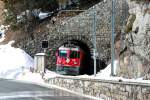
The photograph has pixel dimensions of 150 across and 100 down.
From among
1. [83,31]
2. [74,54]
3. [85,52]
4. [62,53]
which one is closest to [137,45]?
[74,54]

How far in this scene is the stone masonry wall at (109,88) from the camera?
63.0 ft

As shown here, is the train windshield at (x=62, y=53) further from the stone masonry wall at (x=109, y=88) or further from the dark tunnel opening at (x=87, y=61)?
the stone masonry wall at (x=109, y=88)

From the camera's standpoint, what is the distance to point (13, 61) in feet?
157

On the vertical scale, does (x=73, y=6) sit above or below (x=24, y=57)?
above

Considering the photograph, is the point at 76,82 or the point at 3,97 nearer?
the point at 3,97

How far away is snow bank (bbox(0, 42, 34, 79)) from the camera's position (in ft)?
145

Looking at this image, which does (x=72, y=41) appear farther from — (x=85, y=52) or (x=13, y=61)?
(x=13, y=61)

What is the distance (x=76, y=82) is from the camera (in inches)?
1075

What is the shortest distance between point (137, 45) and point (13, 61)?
1691 centimetres

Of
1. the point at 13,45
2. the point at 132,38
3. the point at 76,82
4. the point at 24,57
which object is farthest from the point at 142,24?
the point at 13,45

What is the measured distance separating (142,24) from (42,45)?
18221mm

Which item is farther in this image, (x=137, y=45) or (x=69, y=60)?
(x=69, y=60)

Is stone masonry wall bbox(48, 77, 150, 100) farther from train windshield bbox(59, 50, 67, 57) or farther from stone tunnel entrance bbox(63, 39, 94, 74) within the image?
stone tunnel entrance bbox(63, 39, 94, 74)

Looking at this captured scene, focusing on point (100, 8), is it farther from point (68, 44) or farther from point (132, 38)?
point (132, 38)
